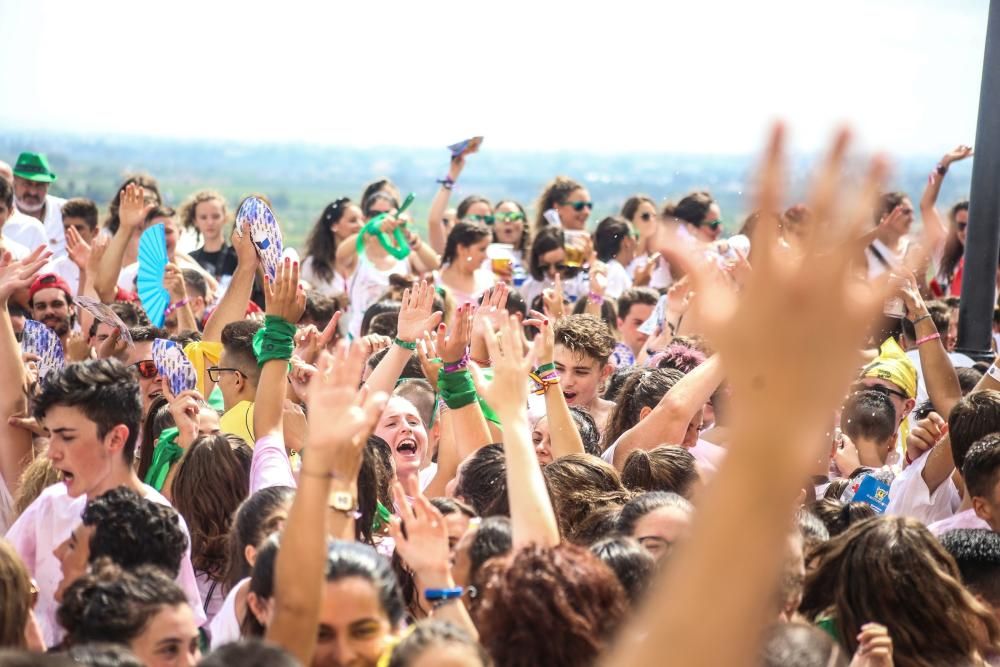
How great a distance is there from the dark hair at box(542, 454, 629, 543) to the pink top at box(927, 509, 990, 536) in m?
1.15

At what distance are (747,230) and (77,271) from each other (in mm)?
5283

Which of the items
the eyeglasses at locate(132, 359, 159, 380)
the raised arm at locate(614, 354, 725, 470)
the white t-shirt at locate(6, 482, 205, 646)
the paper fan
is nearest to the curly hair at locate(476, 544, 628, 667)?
the white t-shirt at locate(6, 482, 205, 646)

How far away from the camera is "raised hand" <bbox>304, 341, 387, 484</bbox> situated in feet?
9.05

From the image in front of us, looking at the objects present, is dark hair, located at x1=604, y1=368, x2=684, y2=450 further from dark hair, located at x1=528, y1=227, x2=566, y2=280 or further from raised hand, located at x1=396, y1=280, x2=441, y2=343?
dark hair, located at x1=528, y1=227, x2=566, y2=280

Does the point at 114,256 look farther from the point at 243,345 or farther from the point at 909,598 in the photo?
the point at 909,598

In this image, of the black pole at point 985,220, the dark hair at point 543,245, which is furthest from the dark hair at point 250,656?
the dark hair at point 543,245

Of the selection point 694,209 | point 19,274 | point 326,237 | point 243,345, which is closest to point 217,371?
point 243,345

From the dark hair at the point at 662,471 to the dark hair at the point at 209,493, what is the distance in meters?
1.45

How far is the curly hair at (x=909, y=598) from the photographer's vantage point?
3.39m

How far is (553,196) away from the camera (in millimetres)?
11516

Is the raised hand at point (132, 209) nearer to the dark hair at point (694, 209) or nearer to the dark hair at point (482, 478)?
the dark hair at point (482, 478)

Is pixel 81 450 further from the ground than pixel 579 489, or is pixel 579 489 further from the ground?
pixel 81 450

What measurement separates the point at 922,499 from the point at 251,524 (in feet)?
9.20

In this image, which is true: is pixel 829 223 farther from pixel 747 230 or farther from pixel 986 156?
pixel 747 230
